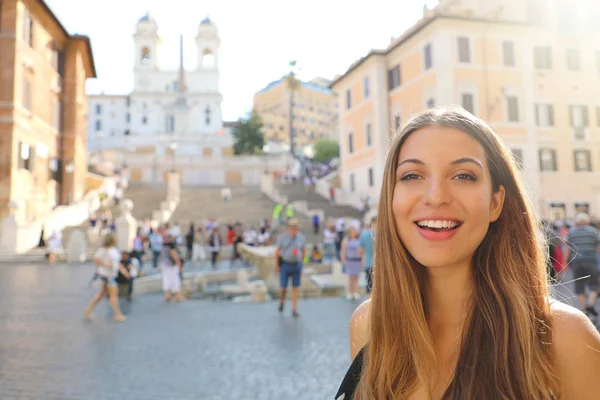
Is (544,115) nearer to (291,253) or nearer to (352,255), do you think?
(352,255)

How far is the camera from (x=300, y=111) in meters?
98.8

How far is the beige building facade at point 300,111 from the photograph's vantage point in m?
95.3

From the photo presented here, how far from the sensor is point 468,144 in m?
1.42

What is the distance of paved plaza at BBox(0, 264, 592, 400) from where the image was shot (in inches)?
186

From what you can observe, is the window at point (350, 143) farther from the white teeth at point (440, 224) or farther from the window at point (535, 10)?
the white teeth at point (440, 224)

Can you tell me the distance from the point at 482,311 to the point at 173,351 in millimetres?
5640

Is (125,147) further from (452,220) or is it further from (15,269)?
(452,220)

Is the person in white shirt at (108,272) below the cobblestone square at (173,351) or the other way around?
the other way around

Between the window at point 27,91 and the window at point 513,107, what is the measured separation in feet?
86.5

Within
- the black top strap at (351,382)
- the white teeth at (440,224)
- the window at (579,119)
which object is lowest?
the black top strap at (351,382)

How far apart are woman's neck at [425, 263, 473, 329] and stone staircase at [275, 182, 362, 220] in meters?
27.3

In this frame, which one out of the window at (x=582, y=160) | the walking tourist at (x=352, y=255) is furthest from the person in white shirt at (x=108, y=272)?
the window at (x=582, y=160)

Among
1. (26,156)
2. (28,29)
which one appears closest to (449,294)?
(26,156)

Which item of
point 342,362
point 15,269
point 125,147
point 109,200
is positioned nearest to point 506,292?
point 342,362
